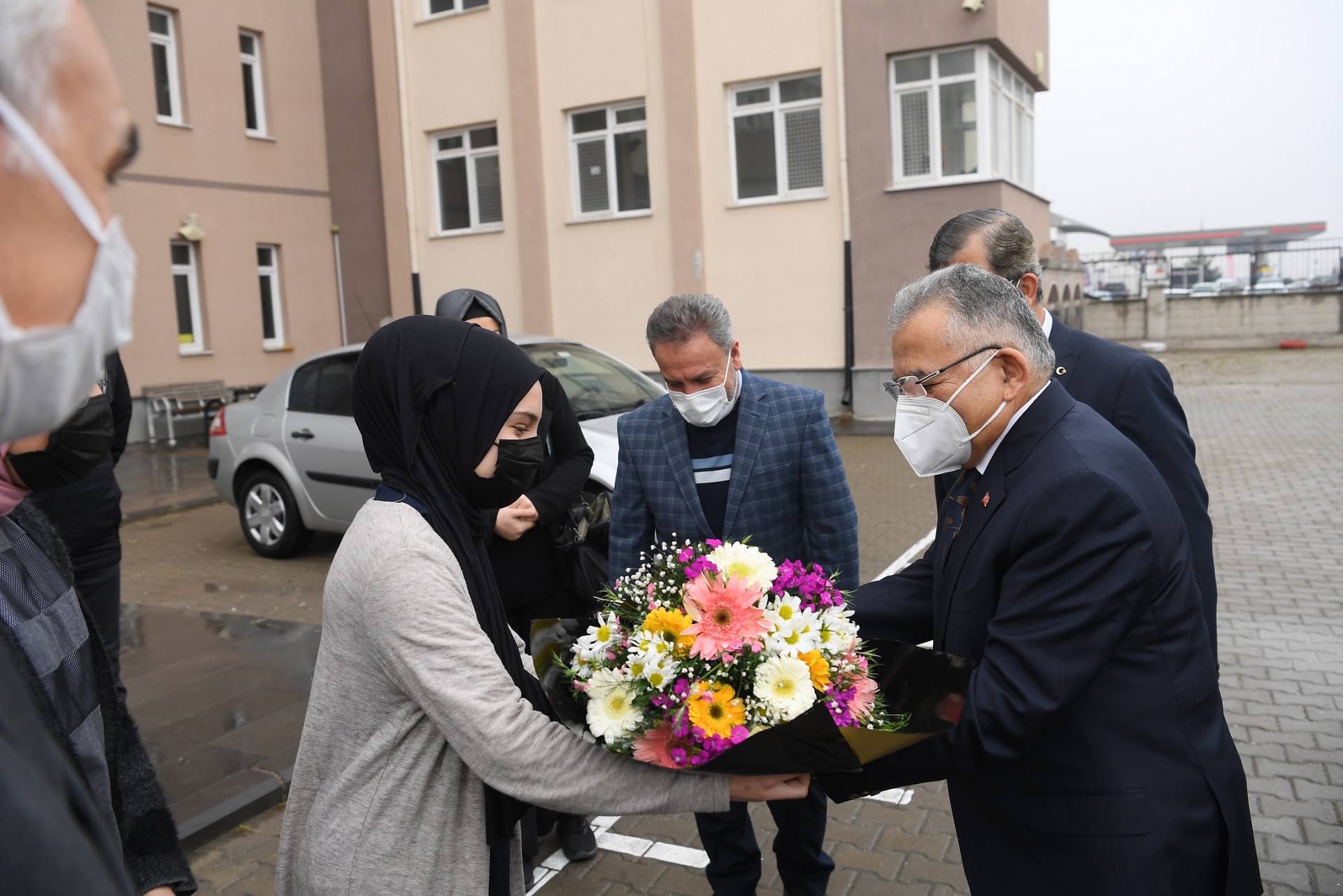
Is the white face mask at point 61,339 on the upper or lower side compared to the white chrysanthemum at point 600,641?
upper

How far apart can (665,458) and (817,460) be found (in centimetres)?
55

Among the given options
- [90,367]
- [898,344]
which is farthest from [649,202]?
[90,367]

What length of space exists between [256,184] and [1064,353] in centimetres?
2011

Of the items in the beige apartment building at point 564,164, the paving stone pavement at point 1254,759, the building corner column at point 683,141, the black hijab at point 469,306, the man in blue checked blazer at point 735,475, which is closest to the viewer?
the man in blue checked blazer at point 735,475

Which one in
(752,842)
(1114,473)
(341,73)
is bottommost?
(752,842)

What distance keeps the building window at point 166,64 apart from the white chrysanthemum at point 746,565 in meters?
19.8

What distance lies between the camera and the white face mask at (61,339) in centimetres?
78

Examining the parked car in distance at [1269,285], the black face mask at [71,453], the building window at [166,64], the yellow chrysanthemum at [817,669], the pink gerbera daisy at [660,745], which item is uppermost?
the building window at [166,64]

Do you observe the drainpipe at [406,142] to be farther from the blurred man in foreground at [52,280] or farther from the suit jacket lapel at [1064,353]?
the blurred man in foreground at [52,280]

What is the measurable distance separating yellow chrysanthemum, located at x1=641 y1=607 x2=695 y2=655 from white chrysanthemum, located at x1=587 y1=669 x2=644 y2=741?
0.11 m

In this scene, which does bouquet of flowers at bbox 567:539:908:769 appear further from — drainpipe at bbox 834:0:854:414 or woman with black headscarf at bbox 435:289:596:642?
drainpipe at bbox 834:0:854:414

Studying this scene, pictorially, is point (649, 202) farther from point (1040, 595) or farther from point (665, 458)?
point (1040, 595)

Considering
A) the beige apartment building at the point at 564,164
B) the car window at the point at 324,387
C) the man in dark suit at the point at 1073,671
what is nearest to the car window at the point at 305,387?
the car window at the point at 324,387

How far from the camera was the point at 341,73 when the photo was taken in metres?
21.1
